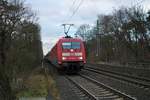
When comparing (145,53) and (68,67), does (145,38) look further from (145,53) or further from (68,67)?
(68,67)

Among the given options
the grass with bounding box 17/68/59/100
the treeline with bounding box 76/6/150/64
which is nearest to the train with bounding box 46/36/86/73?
the grass with bounding box 17/68/59/100

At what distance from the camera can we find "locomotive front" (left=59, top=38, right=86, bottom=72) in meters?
33.7

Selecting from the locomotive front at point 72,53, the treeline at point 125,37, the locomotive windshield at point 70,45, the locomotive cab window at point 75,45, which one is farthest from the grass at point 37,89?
the treeline at point 125,37

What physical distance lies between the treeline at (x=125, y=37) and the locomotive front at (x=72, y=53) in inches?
642

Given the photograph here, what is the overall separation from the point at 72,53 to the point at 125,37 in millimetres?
42133

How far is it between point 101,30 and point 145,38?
119ft

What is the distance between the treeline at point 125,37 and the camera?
61.6m

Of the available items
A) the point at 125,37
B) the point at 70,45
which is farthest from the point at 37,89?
the point at 125,37

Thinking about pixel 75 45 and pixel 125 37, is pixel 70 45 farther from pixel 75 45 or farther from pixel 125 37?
pixel 125 37

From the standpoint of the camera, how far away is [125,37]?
245 feet

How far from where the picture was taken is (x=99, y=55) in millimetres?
81062

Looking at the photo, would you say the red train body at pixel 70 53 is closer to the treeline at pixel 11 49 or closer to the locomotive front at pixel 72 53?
the locomotive front at pixel 72 53

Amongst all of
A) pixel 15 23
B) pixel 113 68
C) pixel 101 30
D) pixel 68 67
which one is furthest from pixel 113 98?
pixel 101 30

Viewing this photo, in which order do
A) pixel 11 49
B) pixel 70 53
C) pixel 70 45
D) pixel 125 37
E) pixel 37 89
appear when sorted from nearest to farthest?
pixel 37 89 < pixel 11 49 < pixel 70 53 < pixel 70 45 < pixel 125 37
